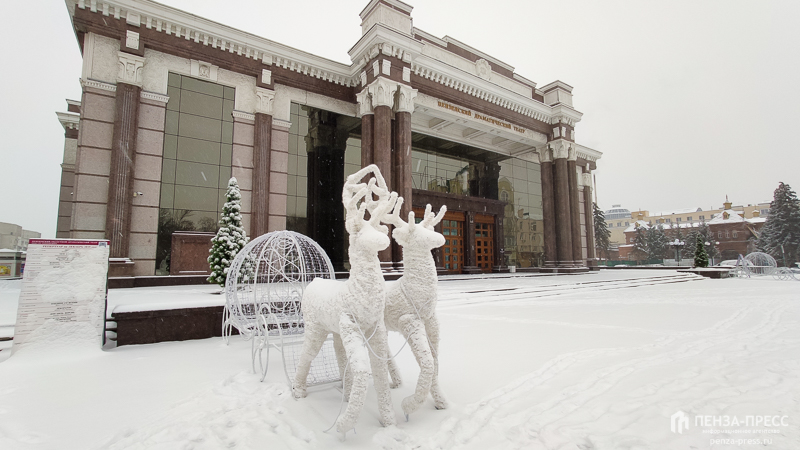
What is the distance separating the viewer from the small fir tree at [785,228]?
35.3m

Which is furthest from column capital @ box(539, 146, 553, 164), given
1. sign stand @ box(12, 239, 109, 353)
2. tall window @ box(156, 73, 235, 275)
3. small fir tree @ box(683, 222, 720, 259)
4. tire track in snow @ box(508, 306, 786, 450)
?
small fir tree @ box(683, 222, 720, 259)

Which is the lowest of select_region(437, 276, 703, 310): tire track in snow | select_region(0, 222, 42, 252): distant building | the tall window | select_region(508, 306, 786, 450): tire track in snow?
select_region(508, 306, 786, 450): tire track in snow

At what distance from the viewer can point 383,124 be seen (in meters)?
14.7

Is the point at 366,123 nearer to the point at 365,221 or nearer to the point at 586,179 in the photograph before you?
the point at 365,221

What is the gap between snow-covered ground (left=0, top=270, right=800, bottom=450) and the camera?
8.63 ft

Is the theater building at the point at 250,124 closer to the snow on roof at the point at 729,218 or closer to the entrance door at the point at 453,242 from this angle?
the entrance door at the point at 453,242

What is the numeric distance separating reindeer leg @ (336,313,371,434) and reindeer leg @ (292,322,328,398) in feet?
1.60

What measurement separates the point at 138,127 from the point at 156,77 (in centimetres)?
199

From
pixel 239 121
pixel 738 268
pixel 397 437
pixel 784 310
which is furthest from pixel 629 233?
pixel 397 437

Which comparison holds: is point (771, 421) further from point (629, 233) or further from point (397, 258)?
point (629, 233)

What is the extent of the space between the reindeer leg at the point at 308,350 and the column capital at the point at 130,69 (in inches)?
521

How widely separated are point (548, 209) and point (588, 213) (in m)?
7.34

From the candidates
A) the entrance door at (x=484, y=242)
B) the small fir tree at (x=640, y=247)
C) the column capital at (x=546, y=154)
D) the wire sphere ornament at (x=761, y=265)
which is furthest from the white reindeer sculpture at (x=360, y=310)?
the small fir tree at (x=640, y=247)

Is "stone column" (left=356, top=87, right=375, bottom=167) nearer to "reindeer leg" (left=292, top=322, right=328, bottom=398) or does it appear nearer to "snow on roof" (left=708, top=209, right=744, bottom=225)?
"reindeer leg" (left=292, top=322, right=328, bottom=398)
